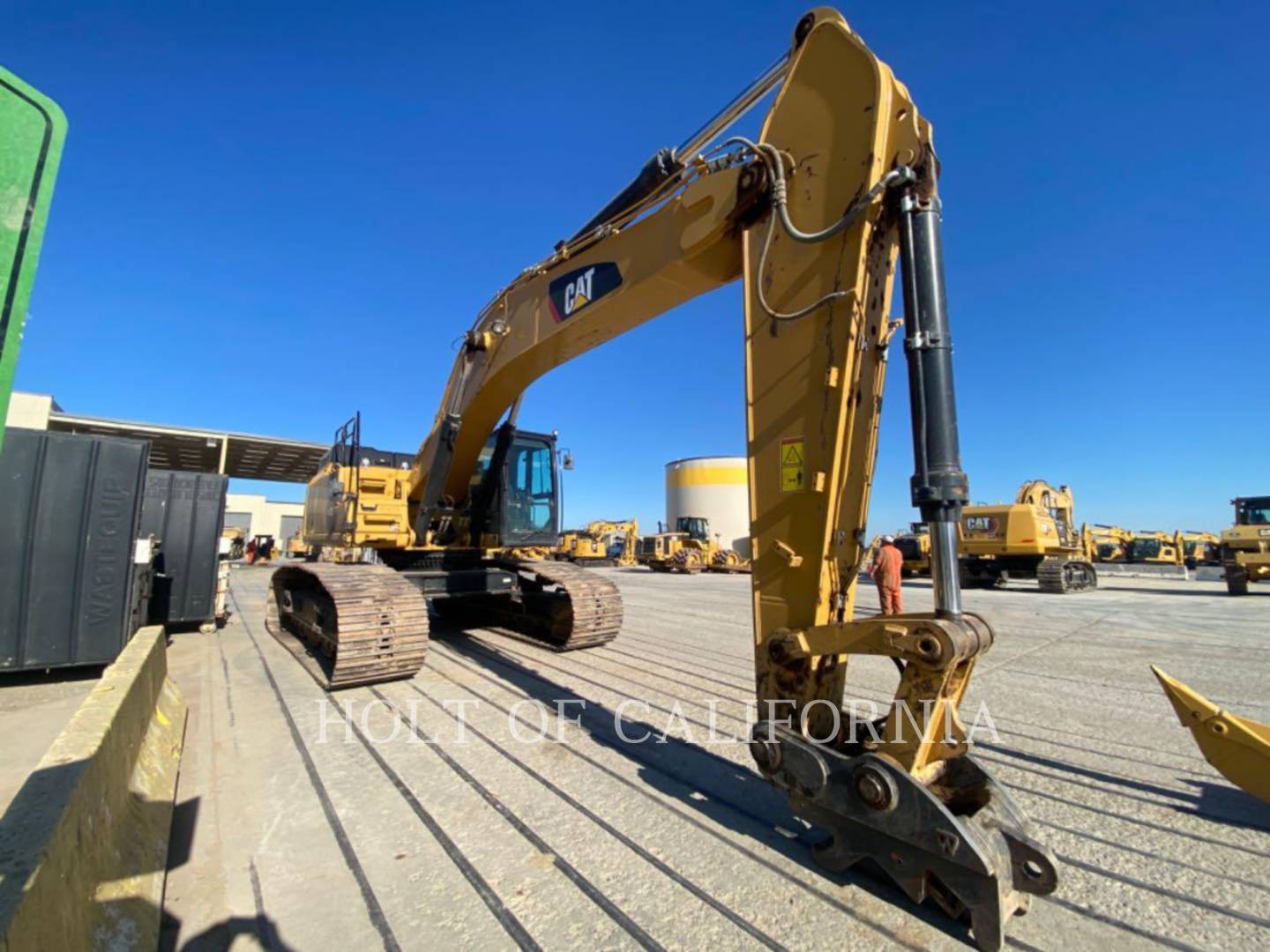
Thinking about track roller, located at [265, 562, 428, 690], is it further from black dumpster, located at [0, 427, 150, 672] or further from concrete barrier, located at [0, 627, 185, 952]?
concrete barrier, located at [0, 627, 185, 952]

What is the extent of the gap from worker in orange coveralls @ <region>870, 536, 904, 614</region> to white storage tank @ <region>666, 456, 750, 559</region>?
27854 millimetres

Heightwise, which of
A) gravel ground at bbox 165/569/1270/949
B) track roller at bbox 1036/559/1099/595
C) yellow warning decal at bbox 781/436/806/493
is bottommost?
gravel ground at bbox 165/569/1270/949

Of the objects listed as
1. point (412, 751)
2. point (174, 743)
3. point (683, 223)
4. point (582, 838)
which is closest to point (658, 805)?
point (582, 838)

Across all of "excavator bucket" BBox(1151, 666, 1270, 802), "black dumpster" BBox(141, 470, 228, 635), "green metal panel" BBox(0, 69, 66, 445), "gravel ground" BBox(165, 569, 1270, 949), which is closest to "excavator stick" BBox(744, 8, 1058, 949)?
"gravel ground" BBox(165, 569, 1270, 949)

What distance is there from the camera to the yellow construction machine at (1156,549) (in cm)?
3106

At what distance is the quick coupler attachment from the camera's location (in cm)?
220

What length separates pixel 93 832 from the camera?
2.15 m

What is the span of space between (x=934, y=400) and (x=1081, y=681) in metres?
5.16

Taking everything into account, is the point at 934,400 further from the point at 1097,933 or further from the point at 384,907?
the point at 384,907

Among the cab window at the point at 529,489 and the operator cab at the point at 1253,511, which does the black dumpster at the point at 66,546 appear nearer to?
the cab window at the point at 529,489

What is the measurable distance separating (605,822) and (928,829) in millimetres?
1535

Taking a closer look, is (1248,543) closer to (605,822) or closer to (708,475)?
(605,822)

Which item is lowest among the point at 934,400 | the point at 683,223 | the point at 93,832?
the point at 93,832

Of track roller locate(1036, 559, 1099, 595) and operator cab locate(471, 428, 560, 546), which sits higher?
operator cab locate(471, 428, 560, 546)
